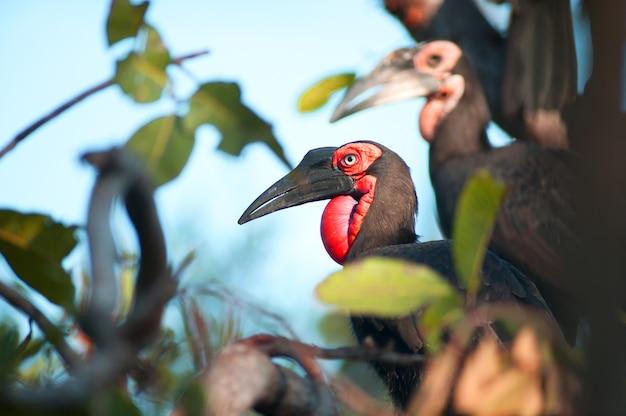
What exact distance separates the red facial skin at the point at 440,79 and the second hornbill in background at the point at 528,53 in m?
0.13

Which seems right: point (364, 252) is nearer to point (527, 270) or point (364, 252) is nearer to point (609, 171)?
point (527, 270)

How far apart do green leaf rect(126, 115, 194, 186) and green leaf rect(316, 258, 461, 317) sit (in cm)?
37

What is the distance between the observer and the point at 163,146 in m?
1.25

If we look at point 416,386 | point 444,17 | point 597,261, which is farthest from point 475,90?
point 597,261

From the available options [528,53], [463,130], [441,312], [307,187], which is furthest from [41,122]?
[463,130]

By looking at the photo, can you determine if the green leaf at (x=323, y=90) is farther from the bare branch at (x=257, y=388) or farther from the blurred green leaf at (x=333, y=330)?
the blurred green leaf at (x=333, y=330)

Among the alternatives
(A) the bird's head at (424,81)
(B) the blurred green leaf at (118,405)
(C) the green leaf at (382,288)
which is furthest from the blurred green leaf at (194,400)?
(A) the bird's head at (424,81)

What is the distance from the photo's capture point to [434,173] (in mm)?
5195

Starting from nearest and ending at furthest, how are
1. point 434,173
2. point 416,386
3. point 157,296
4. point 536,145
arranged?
point 157,296, point 416,386, point 536,145, point 434,173

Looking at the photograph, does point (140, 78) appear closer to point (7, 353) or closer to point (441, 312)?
point (7, 353)

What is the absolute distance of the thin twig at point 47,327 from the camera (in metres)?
1.01

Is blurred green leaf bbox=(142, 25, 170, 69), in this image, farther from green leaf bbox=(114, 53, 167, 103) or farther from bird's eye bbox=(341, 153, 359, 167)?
bird's eye bbox=(341, 153, 359, 167)

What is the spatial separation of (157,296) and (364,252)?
2.31m

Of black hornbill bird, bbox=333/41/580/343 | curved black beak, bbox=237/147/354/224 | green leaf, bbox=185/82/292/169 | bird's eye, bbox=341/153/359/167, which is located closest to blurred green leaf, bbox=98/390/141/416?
green leaf, bbox=185/82/292/169
